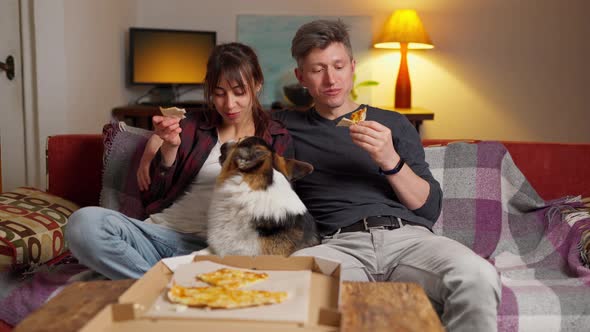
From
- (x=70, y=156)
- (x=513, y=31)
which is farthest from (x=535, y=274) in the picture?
(x=513, y=31)

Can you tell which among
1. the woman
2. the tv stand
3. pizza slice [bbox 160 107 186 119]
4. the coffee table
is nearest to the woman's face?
the woman

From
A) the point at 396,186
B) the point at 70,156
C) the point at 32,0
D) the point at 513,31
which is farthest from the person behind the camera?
the point at 513,31

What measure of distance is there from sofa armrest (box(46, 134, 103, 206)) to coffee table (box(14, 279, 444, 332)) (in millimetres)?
1147

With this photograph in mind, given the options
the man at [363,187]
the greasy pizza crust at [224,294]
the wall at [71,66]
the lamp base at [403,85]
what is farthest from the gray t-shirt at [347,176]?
the lamp base at [403,85]

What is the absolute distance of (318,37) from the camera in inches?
79.8

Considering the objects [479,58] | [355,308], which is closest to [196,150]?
[355,308]

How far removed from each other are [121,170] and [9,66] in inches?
56.4

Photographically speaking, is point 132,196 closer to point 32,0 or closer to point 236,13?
point 32,0

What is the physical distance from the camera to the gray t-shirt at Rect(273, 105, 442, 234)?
1.97m

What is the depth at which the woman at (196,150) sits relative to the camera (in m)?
1.97

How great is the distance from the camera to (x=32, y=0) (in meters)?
3.17

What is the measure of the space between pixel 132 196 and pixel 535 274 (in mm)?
1501

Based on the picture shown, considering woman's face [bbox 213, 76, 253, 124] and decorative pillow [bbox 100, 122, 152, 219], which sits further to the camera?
decorative pillow [bbox 100, 122, 152, 219]

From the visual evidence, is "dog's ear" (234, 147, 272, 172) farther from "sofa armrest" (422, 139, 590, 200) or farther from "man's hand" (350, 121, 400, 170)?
"sofa armrest" (422, 139, 590, 200)
